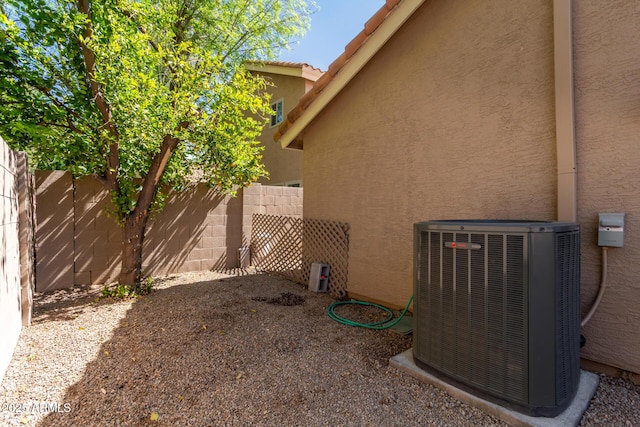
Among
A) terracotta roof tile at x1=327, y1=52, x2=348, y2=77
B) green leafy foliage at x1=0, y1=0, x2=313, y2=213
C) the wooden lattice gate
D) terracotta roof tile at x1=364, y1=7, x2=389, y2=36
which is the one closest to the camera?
terracotta roof tile at x1=364, y1=7, x2=389, y2=36

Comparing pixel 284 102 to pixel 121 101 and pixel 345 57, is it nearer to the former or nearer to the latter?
pixel 345 57

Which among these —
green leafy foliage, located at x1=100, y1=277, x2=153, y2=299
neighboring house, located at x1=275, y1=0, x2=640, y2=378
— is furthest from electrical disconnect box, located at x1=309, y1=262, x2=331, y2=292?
green leafy foliage, located at x1=100, y1=277, x2=153, y2=299

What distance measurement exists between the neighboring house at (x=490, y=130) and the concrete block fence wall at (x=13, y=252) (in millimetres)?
4085

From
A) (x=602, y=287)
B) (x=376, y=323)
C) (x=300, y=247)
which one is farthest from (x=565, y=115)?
(x=300, y=247)

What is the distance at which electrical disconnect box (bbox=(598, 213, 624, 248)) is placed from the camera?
2496 millimetres

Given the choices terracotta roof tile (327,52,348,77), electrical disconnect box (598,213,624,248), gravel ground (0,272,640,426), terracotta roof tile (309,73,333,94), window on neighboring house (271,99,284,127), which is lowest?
gravel ground (0,272,640,426)

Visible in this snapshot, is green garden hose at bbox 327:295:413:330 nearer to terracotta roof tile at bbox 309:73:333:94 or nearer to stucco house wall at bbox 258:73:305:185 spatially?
terracotta roof tile at bbox 309:73:333:94

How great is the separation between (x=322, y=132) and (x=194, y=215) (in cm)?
350

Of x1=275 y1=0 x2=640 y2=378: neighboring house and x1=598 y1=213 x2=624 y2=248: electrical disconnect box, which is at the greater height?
x1=275 y1=0 x2=640 y2=378: neighboring house

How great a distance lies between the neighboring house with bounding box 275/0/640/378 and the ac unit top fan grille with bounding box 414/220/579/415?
1.99 feet

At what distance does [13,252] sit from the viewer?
342 centimetres

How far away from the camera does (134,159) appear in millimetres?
5465

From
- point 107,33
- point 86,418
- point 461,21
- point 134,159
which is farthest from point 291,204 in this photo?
point 86,418

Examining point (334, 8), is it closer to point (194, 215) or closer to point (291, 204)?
point (291, 204)
